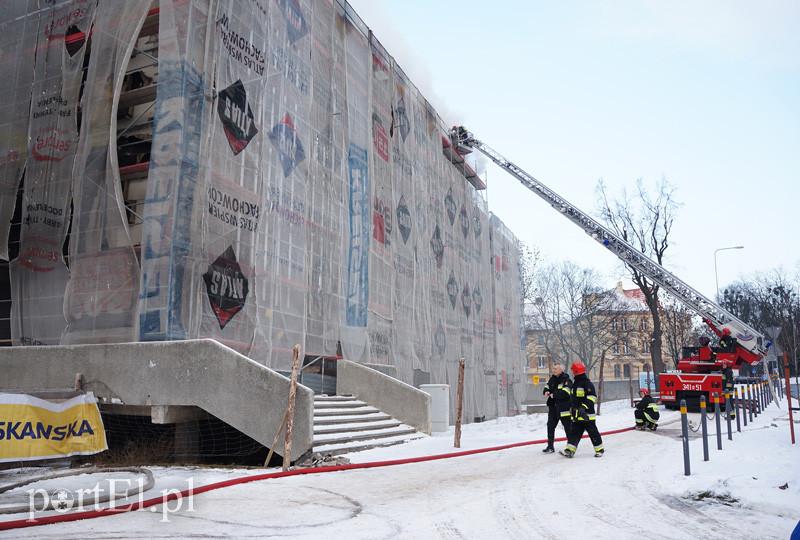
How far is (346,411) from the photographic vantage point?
43.6ft

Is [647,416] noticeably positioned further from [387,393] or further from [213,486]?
[213,486]

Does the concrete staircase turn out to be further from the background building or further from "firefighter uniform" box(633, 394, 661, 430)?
the background building

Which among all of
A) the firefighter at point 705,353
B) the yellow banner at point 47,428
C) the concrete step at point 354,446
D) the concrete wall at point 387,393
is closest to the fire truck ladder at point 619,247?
the firefighter at point 705,353

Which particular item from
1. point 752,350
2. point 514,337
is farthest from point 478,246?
point 752,350

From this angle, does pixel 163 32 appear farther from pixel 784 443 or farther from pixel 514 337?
pixel 514 337

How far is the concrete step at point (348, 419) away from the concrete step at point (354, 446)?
2.34 feet

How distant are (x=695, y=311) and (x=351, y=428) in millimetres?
18148

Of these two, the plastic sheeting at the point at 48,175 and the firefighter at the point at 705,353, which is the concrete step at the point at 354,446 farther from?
the firefighter at the point at 705,353

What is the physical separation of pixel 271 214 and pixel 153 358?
446 centimetres

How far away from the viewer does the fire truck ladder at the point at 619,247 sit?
79.8 feet

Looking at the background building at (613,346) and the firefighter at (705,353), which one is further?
the background building at (613,346)

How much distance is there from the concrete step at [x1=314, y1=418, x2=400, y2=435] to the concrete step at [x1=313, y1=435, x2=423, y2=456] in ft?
1.40

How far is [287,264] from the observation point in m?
14.3

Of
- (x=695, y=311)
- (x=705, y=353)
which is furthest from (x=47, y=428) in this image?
(x=695, y=311)
